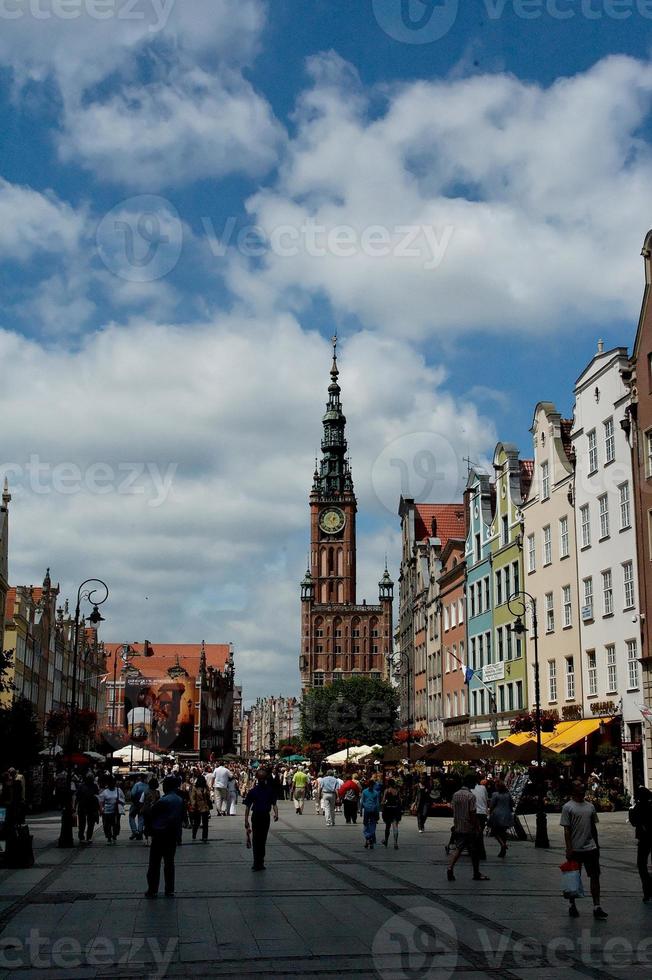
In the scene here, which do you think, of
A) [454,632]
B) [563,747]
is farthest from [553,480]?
[454,632]

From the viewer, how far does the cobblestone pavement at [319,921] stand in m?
11.0

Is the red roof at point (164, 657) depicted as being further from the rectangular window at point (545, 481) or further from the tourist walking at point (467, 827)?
the tourist walking at point (467, 827)

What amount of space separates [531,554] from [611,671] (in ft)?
33.9

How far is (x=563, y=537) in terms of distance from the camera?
152ft

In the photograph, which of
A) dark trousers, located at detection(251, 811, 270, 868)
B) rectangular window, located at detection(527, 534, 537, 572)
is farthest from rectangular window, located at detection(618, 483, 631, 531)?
dark trousers, located at detection(251, 811, 270, 868)

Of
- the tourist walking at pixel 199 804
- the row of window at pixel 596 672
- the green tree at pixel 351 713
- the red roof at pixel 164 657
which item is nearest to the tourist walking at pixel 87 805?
the tourist walking at pixel 199 804

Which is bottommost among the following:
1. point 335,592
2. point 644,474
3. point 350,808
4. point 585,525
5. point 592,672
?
point 350,808

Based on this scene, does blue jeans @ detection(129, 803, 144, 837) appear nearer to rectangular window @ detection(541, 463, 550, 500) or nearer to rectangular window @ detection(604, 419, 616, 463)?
rectangular window @ detection(604, 419, 616, 463)

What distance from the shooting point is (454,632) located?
218 ft

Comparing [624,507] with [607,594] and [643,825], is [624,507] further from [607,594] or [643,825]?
[643,825]

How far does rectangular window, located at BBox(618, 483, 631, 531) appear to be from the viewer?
39.6 meters

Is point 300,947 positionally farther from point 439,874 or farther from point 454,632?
point 454,632

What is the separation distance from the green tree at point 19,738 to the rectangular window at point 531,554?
71.8ft

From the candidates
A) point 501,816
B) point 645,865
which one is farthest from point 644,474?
point 645,865
